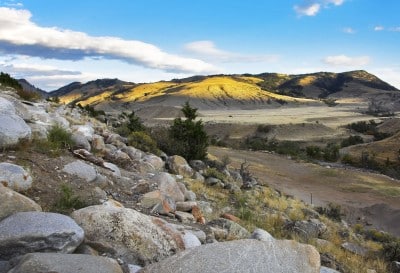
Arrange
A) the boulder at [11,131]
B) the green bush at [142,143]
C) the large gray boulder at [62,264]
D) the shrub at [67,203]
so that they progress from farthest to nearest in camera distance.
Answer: the green bush at [142,143], the boulder at [11,131], the shrub at [67,203], the large gray boulder at [62,264]

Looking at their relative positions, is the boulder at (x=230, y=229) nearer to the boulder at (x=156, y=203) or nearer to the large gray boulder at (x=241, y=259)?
the boulder at (x=156, y=203)

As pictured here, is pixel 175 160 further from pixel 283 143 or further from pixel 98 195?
pixel 283 143

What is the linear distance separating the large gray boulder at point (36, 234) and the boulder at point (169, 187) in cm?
483

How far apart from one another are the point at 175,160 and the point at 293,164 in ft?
70.6

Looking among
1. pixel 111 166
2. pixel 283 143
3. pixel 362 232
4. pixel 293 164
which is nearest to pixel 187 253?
pixel 111 166

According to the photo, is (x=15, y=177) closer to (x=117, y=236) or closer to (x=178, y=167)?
(x=117, y=236)

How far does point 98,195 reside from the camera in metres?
7.92

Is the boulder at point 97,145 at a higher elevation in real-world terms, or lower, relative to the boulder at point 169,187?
higher

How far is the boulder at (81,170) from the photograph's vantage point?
855cm

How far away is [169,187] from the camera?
10500 millimetres

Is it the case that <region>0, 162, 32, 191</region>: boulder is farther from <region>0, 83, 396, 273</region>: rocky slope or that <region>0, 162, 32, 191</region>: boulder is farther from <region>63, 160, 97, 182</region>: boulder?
<region>63, 160, 97, 182</region>: boulder

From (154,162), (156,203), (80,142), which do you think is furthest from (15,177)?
(154,162)

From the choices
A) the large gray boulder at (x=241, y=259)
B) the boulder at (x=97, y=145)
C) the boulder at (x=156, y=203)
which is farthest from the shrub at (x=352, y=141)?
the large gray boulder at (x=241, y=259)

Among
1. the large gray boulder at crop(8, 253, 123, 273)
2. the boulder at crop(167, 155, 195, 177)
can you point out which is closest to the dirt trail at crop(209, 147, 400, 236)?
the boulder at crop(167, 155, 195, 177)
